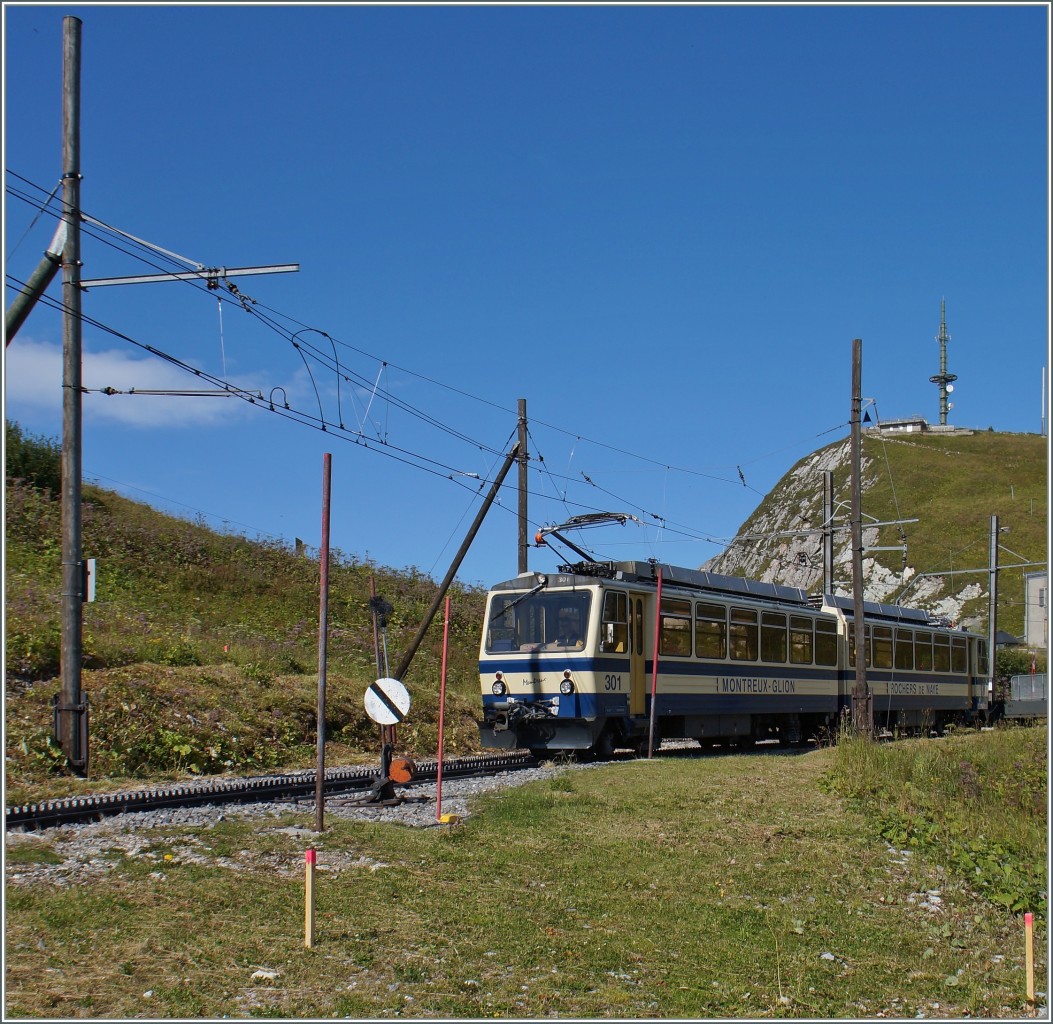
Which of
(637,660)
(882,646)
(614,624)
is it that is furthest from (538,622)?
(882,646)

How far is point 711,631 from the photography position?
2103cm

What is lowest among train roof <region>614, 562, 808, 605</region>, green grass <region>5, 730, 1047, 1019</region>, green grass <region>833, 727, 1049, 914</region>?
green grass <region>833, 727, 1049, 914</region>

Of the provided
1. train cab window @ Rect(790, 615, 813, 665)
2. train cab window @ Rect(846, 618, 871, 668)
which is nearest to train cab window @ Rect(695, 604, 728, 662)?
train cab window @ Rect(790, 615, 813, 665)

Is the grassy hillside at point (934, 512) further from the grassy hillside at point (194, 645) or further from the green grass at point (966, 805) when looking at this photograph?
the green grass at point (966, 805)

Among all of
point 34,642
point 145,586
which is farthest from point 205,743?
point 145,586

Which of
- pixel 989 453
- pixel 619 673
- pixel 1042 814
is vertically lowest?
pixel 1042 814

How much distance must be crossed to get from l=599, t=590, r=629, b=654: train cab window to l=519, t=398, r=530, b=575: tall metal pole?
628cm

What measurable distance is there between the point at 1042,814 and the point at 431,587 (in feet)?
84.0

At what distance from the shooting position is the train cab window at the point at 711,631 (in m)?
20.7

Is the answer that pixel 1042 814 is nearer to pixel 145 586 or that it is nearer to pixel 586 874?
pixel 586 874

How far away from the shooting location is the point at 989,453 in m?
127

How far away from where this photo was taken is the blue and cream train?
1858cm

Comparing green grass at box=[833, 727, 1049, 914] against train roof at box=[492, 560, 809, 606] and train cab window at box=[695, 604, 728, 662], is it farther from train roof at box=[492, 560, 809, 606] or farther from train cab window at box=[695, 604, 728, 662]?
train roof at box=[492, 560, 809, 606]

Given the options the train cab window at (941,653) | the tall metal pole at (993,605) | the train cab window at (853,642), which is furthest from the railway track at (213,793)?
the tall metal pole at (993,605)
